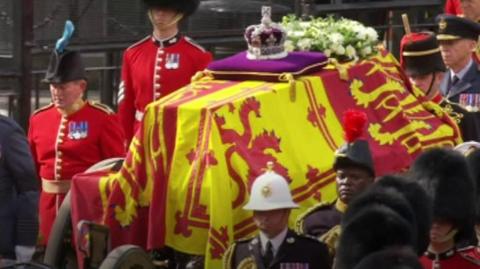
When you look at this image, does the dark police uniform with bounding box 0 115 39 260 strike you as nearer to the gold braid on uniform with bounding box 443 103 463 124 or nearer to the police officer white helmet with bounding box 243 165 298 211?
the police officer white helmet with bounding box 243 165 298 211

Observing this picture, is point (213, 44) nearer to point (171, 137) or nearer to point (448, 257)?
point (171, 137)

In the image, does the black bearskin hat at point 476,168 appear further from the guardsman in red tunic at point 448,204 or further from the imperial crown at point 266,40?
the imperial crown at point 266,40

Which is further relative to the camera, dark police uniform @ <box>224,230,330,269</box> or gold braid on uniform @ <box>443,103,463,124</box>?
gold braid on uniform @ <box>443,103,463,124</box>

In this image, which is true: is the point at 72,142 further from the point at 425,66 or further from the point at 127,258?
the point at 425,66

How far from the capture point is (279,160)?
28.5ft

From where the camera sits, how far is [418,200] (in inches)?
276

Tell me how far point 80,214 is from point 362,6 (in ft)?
21.0

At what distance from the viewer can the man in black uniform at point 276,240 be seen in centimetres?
796

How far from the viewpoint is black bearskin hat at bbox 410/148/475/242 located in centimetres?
751

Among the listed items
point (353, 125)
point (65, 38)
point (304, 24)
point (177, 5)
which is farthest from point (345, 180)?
point (177, 5)

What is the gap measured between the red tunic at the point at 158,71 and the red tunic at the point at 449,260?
3498 millimetres

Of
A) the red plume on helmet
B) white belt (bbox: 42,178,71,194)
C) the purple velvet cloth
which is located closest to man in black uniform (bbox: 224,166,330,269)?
the red plume on helmet

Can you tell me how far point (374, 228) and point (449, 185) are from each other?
4.51 feet


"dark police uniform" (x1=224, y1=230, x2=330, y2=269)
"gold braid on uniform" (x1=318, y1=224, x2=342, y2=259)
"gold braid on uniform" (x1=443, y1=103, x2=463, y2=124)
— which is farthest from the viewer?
"gold braid on uniform" (x1=443, y1=103, x2=463, y2=124)
